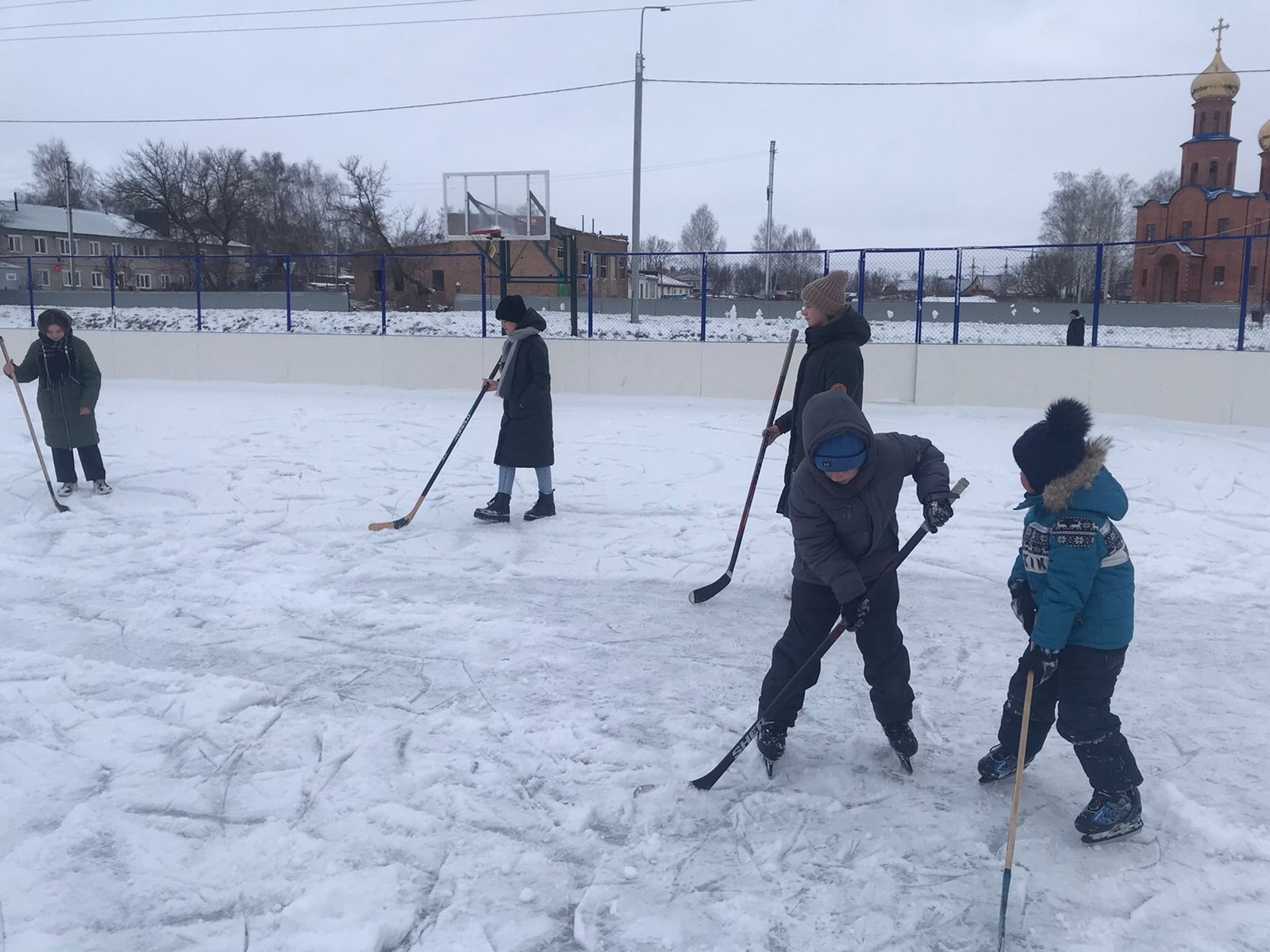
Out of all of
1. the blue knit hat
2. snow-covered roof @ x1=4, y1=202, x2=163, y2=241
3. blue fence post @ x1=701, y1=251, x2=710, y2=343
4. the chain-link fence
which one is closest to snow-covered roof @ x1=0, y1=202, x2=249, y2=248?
snow-covered roof @ x1=4, y1=202, x2=163, y2=241

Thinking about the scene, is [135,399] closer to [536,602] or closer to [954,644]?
[536,602]

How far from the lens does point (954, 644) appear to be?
171 inches

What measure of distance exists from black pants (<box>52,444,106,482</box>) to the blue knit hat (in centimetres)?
615

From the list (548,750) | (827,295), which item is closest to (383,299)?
(827,295)

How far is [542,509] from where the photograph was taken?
656 cm

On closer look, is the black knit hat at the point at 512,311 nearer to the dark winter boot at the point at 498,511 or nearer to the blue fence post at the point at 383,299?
the dark winter boot at the point at 498,511

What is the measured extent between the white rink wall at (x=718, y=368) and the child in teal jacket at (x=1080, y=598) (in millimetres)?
9439

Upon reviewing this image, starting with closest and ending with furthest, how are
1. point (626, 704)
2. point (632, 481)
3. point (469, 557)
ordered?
point (626, 704) < point (469, 557) < point (632, 481)

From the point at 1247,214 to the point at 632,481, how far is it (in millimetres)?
43455

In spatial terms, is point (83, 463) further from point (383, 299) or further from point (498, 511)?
point (383, 299)

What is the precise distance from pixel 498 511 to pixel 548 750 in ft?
10.6

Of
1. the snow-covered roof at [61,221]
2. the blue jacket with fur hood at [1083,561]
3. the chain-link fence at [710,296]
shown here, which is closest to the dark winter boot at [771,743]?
the blue jacket with fur hood at [1083,561]

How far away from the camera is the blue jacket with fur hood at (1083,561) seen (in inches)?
99.6

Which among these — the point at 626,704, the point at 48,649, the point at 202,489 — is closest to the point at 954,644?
the point at 626,704
